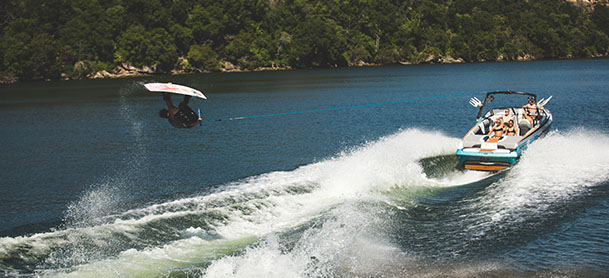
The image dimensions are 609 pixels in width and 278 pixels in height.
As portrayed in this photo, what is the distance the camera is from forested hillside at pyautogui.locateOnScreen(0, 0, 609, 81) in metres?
110

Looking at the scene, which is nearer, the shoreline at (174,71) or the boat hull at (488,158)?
the boat hull at (488,158)

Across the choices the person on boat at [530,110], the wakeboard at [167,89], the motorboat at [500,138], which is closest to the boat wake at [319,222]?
the motorboat at [500,138]

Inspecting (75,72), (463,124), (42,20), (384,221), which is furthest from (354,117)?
(42,20)

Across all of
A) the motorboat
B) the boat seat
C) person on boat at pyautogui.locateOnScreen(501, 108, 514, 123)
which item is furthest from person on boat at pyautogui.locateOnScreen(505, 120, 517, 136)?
the boat seat

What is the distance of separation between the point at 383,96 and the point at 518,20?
353 feet

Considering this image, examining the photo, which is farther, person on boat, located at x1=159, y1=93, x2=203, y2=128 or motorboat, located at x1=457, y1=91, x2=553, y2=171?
motorboat, located at x1=457, y1=91, x2=553, y2=171

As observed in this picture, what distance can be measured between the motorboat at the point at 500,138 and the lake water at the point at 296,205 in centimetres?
50

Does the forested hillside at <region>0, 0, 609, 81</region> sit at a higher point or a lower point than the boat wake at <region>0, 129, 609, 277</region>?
higher

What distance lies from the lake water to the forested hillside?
83.0 m

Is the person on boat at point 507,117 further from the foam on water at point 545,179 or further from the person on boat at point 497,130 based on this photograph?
the foam on water at point 545,179

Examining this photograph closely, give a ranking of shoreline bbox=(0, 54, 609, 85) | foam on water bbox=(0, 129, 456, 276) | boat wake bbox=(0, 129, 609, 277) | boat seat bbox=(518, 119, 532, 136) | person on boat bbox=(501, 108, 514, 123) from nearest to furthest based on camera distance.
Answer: boat wake bbox=(0, 129, 609, 277) → foam on water bbox=(0, 129, 456, 276) → person on boat bbox=(501, 108, 514, 123) → boat seat bbox=(518, 119, 532, 136) → shoreline bbox=(0, 54, 609, 85)

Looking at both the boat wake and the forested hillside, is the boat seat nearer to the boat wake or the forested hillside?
the boat wake

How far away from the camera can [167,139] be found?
96.7 feet

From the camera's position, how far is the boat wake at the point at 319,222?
37.4ft
